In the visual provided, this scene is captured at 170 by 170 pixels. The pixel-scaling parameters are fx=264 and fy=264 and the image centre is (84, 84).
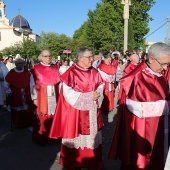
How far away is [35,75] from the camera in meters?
5.72

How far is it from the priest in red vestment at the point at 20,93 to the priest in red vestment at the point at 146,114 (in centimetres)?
410

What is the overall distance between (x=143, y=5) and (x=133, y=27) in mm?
3724

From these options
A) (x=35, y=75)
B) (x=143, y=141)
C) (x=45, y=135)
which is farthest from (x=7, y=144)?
(x=143, y=141)

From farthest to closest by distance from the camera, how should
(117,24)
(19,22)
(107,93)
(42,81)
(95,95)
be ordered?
(19,22)
(117,24)
(107,93)
(42,81)
(95,95)

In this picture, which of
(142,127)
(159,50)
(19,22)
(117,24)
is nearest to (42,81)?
(142,127)

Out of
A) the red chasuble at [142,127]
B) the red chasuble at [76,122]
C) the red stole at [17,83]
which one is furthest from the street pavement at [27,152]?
the red chasuble at [142,127]

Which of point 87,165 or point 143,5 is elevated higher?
point 143,5

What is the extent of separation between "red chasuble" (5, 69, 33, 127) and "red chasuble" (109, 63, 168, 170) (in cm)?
411

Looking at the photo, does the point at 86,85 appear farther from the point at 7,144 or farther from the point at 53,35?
the point at 53,35

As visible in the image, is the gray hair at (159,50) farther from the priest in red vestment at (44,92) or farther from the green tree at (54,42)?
the green tree at (54,42)

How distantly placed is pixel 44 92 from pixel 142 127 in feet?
9.67

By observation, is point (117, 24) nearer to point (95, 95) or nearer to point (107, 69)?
point (107, 69)

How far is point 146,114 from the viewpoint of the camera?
10.5 feet

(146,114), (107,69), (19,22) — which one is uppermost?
(19,22)
